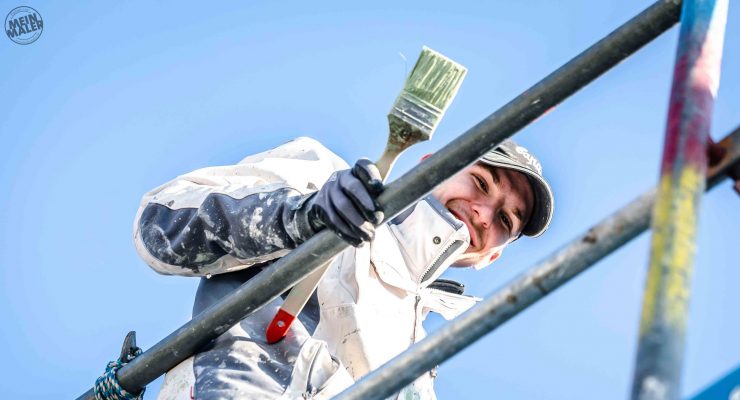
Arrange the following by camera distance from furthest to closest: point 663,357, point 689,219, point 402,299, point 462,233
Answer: point 462,233
point 402,299
point 689,219
point 663,357

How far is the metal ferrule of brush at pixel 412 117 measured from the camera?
304 centimetres

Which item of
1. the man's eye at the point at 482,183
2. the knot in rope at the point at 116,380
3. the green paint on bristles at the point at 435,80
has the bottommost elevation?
the knot in rope at the point at 116,380

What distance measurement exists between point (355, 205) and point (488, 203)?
221 centimetres

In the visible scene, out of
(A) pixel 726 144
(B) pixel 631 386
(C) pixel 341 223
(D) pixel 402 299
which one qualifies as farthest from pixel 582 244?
(D) pixel 402 299

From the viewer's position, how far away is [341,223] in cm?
278

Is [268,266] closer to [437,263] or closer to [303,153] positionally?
[303,153]

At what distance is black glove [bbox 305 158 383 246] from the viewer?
2.74 m

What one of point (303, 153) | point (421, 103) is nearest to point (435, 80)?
point (421, 103)

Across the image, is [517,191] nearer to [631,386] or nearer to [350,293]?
[350,293]

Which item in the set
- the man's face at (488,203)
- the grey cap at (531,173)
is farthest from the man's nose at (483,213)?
the grey cap at (531,173)

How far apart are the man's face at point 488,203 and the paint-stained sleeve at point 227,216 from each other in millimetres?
1050

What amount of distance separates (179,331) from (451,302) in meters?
1.55

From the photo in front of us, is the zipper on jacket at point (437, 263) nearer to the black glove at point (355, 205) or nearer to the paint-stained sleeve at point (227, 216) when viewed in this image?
the paint-stained sleeve at point (227, 216)

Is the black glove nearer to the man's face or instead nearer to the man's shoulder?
the man's shoulder
